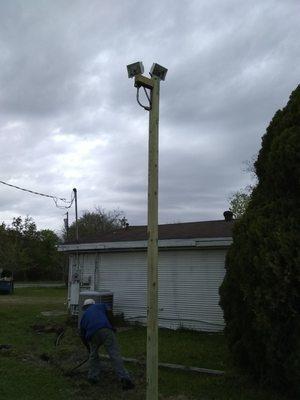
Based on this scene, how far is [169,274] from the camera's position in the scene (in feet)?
53.6

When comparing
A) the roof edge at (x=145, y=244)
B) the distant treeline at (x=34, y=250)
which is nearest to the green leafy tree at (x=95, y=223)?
the distant treeline at (x=34, y=250)

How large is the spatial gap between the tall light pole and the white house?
7828 millimetres

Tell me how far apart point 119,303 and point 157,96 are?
1131 centimetres

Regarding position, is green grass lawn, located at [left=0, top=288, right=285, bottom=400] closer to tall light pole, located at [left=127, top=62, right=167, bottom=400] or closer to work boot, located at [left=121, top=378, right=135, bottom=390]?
work boot, located at [left=121, top=378, right=135, bottom=390]

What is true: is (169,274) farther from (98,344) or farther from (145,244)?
(98,344)

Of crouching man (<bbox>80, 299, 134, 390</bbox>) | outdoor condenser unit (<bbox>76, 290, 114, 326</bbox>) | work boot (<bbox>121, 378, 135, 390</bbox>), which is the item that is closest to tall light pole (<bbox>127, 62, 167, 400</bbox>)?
work boot (<bbox>121, 378, 135, 390</bbox>)

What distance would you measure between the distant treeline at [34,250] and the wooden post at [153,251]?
5292cm

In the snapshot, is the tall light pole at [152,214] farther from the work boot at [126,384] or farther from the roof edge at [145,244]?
the roof edge at [145,244]

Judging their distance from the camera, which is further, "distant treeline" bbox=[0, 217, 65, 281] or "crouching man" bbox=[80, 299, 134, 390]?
"distant treeline" bbox=[0, 217, 65, 281]

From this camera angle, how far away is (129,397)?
7.99 metres

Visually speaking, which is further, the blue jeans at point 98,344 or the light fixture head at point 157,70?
the blue jeans at point 98,344

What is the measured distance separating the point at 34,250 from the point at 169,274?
172 feet

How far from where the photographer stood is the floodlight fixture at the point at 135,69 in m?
6.84

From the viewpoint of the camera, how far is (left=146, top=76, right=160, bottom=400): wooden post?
21.9 feet
